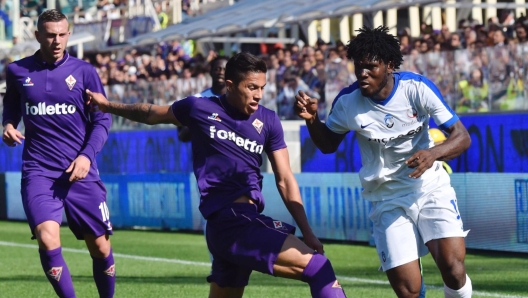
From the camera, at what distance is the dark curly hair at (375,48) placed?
6680 millimetres

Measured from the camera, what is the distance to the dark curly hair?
6.68 metres

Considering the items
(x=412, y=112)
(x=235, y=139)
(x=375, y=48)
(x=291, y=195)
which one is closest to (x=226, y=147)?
(x=235, y=139)

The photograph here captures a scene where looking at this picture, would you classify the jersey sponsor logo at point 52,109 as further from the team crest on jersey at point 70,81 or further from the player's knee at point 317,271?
the player's knee at point 317,271

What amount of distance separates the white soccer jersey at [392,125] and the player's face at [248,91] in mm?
792

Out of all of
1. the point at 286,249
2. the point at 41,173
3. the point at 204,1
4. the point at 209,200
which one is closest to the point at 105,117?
the point at 41,173

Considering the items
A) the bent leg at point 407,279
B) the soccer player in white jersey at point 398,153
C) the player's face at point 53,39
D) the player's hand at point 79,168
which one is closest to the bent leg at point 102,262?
the player's hand at point 79,168

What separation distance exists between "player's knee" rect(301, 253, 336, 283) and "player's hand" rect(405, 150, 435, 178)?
0.79m

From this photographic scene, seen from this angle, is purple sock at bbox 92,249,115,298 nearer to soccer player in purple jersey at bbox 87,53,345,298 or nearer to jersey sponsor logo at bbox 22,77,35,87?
jersey sponsor logo at bbox 22,77,35,87

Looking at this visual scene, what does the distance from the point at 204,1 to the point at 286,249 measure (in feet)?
85.2

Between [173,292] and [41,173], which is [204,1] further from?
[41,173]

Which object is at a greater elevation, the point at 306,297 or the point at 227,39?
the point at 227,39

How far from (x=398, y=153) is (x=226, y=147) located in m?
1.20

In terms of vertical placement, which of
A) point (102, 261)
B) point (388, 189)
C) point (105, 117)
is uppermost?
point (105, 117)

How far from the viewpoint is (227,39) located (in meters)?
25.4
